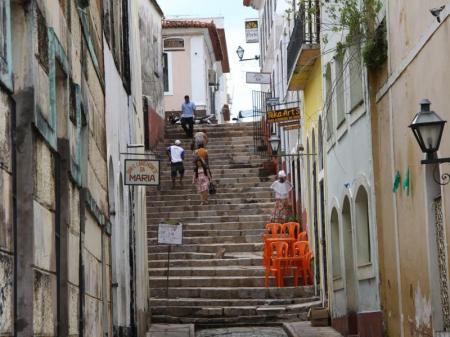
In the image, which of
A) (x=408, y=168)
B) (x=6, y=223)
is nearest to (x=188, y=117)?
(x=408, y=168)

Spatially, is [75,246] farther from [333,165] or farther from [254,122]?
[254,122]

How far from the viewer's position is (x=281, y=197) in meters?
28.8

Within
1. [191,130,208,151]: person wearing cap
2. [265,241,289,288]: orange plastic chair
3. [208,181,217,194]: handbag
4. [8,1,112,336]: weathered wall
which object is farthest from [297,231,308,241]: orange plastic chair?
[8,1,112,336]: weathered wall

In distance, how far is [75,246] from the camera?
389 inches

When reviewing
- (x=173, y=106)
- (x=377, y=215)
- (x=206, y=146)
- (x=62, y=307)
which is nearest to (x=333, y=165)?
(x=377, y=215)

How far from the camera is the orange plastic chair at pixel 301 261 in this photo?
965 inches

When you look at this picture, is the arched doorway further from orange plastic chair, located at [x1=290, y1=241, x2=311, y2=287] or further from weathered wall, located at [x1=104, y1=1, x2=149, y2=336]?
orange plastic chair, located at [x1=290, y1=241, x2=311, y2=287]

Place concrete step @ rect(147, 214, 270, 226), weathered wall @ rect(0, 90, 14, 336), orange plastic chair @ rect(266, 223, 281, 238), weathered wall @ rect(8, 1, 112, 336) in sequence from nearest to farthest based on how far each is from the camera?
weathered wall @ rect(0, 90, 14, 336)
weathered wall @ rect(8, 1, 112, 336)
orange plastic chair @ rect(266, 223, 281, 238)
concrete step @ rect(147, 214, 270, 226)

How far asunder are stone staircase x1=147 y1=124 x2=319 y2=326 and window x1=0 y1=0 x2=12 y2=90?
52.5 ft

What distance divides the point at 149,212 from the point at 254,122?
9201 millimetres

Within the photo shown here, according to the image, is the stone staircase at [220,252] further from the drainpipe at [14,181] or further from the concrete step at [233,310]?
the drainpipe at [14,181]

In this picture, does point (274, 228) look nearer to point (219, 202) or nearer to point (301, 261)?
point (301, 261)

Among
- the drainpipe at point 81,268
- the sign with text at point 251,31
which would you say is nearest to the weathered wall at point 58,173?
the drainpipe at point 81,268

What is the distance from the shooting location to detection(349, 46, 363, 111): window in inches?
682
